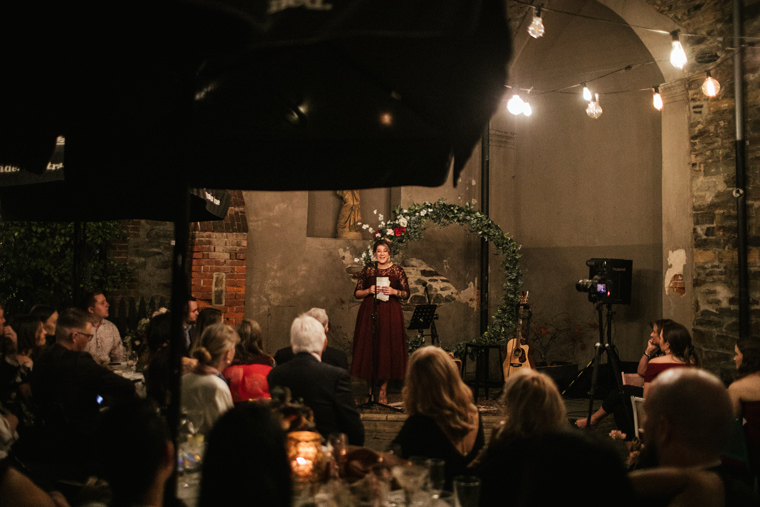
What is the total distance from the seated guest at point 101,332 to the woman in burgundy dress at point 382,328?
2.61 m

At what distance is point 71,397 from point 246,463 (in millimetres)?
2838

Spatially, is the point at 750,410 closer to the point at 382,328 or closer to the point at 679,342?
the point at 679,342

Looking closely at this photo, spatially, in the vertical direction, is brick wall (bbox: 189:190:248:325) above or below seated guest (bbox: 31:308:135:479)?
above

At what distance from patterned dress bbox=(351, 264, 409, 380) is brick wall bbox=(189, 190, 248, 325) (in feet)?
5.65

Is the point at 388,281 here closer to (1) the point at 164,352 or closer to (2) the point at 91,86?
(1) the point at 164,352

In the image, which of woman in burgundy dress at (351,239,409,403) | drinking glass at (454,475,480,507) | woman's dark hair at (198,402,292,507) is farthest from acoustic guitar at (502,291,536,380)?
woman's dark hair at (198,402,292,507)

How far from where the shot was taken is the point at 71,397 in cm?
359

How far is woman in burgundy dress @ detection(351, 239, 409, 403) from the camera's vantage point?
292 inches

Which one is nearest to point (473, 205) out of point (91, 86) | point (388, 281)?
point (388, 281)

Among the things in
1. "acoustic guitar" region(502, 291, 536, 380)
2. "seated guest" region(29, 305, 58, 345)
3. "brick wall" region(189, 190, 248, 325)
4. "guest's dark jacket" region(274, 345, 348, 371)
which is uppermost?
"brick wall" region(189, 190, 248, 325)

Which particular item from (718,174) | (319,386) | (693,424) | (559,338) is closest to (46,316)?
(319,386)

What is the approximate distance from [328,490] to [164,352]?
2030 millimetres

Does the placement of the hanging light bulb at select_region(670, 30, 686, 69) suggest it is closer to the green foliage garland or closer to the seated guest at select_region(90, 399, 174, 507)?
the green foliage garland

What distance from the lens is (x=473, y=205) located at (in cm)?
977
